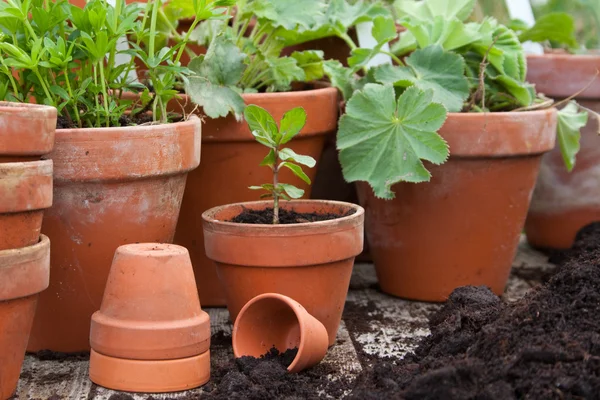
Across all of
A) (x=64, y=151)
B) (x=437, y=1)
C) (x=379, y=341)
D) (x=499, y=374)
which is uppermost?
(x=437, y=1)

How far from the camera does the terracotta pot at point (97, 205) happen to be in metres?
1.77

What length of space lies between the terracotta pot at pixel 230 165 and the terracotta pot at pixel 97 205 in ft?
0.76

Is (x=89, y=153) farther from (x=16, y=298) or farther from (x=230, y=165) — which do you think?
(x=230, y=165)

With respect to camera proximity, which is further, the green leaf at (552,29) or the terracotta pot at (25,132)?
the green leaf at (552,29)

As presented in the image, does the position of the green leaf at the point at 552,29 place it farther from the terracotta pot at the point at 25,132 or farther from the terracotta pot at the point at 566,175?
the terracotta pot at the point at 25,132

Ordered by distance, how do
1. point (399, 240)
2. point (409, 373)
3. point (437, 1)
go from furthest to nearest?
1. point (437, 1)
2. point (399, 240)
3. point (409, 373)

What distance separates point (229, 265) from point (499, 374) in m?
0.68

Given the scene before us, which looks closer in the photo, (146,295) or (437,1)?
(146,295)

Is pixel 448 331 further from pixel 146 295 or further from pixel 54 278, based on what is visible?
pixel 54 278

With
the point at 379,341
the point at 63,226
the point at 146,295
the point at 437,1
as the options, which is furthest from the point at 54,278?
the point at 437,1

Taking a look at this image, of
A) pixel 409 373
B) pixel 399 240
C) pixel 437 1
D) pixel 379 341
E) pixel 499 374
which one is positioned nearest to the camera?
pixel 499 374

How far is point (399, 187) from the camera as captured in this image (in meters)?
2.32

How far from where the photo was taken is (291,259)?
1856mm

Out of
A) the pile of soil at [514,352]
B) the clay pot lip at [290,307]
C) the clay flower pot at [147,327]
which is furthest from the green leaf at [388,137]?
the clay flower pot at [147,327]
